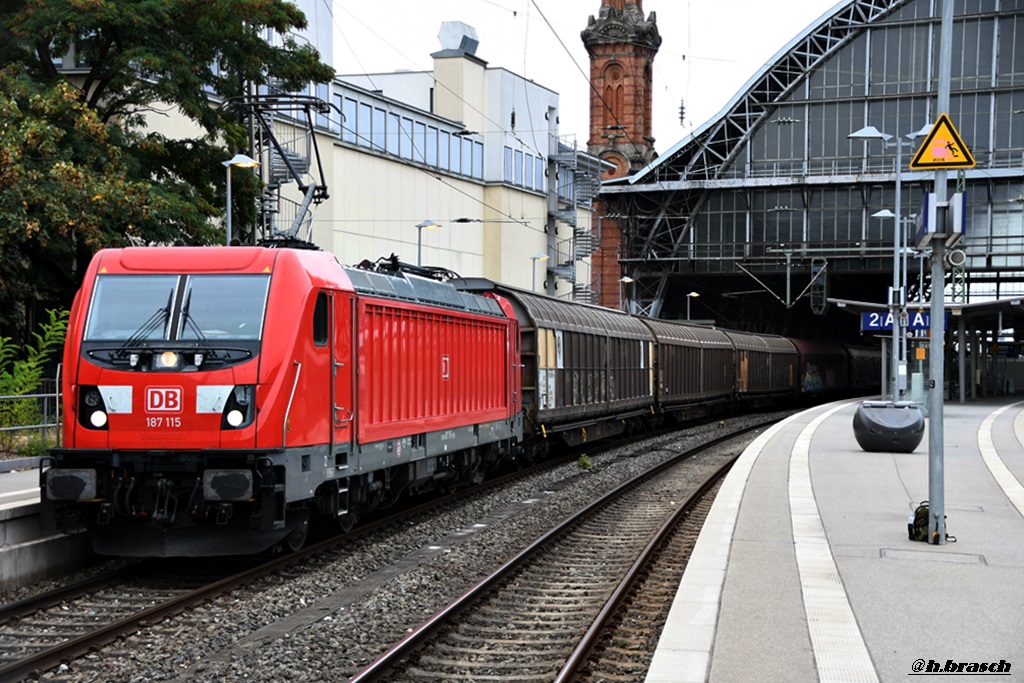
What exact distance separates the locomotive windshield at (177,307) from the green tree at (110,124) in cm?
1034

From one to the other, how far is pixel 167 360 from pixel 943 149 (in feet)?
24.4

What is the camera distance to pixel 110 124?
2611cm

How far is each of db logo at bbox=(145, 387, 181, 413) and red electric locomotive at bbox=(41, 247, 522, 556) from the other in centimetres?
1

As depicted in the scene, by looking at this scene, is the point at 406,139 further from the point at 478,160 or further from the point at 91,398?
the point at 91,398

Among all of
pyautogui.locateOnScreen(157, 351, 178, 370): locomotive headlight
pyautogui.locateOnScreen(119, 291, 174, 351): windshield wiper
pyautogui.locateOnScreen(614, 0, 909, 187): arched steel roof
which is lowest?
pyautogui.locateOnScreen(157, 351, 178, 370): locomotive headlight

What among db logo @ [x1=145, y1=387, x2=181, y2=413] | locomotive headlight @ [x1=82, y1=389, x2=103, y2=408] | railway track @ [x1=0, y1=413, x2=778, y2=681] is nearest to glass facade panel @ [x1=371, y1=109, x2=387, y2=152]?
railway track @ [x1=0, y1=413, x2=778, y2=681]

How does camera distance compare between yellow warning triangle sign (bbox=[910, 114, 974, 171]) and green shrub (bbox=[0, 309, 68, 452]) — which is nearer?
yellow warning triangle sign (bbox=[910, 114, 974, 171])

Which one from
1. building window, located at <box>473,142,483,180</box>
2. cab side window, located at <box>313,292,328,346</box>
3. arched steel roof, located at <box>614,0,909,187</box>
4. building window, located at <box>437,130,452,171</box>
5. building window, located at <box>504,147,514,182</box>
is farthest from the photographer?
building window, located at <box>504,147,514,182</box>

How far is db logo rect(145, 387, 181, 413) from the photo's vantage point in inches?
430

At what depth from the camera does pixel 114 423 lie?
1100 centimetres

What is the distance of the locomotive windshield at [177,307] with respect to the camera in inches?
441

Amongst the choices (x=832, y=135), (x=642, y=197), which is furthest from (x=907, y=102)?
(x=642, y=197)

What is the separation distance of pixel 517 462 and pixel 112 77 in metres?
12.4

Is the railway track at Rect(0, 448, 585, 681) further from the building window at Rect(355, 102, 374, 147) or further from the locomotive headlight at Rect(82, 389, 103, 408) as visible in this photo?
the building window at Rect(355, 102, 374, 147)
